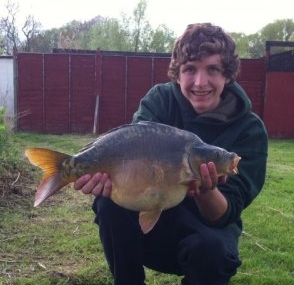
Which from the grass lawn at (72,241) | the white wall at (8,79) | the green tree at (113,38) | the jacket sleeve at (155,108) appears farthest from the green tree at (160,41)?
the jacket sleeve at (155,108)

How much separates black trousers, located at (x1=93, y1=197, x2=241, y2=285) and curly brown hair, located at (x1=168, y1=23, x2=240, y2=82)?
675 millimetres

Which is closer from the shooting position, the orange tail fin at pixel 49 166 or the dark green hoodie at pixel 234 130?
the orange tail fin at pixel 49 166

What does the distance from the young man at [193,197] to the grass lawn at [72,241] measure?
633 millimetres

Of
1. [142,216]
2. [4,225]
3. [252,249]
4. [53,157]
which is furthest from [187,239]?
[4,225]

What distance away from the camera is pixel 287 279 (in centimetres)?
345

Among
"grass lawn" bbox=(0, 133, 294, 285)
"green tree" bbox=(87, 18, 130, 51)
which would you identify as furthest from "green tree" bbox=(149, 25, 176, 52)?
"grass lawn" bbox=(0, 133, 294, 285)

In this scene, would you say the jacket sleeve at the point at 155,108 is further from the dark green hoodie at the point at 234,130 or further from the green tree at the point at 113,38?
the green tree at the point at 113,38

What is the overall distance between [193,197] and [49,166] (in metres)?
0.64

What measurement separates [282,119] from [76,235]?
11.1 m

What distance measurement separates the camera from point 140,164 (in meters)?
2.17

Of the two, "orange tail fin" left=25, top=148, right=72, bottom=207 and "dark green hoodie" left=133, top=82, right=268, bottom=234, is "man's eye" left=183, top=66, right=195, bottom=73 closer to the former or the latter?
"dark green hoodie" left=133, top=82, right=268, bottom=234

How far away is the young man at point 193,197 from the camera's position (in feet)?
8.18

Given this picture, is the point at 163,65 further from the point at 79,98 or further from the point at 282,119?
the point at 282,119

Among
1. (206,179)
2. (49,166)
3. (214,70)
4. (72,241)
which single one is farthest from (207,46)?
(72,241)
